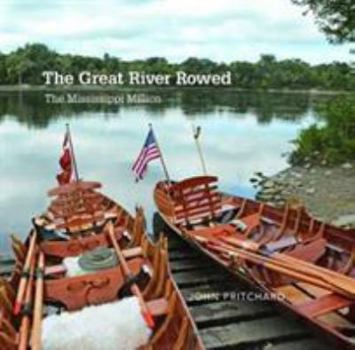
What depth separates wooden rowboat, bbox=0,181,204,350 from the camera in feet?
17.6

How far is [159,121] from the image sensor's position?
43.9m

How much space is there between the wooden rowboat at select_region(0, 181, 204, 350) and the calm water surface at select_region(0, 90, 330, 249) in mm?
5607

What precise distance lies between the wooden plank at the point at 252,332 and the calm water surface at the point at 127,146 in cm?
734

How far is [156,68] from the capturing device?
221 ft

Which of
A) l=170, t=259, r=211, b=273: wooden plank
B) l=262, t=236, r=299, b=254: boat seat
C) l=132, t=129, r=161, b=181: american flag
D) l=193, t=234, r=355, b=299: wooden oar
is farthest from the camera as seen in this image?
l=132, t=129, r=161, b=181: american flag

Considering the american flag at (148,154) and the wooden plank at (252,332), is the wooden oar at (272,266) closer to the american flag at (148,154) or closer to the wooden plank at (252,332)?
the wooden plank at (252,332)

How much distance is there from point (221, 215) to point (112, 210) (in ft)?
5.95

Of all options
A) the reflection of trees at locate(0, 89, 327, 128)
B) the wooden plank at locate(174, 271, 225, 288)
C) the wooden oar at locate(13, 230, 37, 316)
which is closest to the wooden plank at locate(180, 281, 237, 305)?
the wooden plank at locate(174, 271, 225, 288)

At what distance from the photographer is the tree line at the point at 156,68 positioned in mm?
67000

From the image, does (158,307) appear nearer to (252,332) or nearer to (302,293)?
(252,332)

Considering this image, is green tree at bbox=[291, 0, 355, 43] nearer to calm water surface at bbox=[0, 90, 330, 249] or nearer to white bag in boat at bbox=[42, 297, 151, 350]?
calm water surface at bbox=[0, 90, 330, 249]

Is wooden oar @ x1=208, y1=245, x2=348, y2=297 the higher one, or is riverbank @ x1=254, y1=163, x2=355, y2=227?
wooden oar @ x1=208, y1=245, x2=348, y2=297

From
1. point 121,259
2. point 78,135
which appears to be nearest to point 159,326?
point 121,259

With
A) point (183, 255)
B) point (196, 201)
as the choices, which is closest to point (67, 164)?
point (196, 201)
